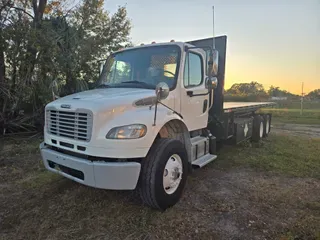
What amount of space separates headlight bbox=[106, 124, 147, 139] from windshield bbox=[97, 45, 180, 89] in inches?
41.5

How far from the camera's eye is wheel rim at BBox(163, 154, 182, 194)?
3549 millimetres

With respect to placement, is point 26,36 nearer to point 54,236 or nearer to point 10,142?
point 10,142

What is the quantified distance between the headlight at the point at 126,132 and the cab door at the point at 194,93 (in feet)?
4.17

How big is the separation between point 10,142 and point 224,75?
7.05 meters

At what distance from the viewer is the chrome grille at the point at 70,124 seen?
319 centimetres

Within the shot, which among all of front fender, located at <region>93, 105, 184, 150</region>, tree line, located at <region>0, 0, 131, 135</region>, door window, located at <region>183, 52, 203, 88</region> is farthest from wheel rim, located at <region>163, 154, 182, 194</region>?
tree line, located at <region>0, 0, 131, 135</region>

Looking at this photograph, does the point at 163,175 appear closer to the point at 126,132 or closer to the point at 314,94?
the point at 126,132

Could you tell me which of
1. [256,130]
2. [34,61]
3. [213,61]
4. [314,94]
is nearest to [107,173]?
[213,61]

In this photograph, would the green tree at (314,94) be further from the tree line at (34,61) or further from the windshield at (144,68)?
the windshield at (144,68)

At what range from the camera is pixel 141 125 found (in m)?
3.23

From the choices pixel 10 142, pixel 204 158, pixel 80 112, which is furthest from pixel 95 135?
pixel 10 142

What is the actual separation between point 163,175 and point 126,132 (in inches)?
31.0

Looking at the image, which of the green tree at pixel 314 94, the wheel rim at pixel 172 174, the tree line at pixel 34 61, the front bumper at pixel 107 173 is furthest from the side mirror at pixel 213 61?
the green tree at pixel 314 94

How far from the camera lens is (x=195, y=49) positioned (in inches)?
181
